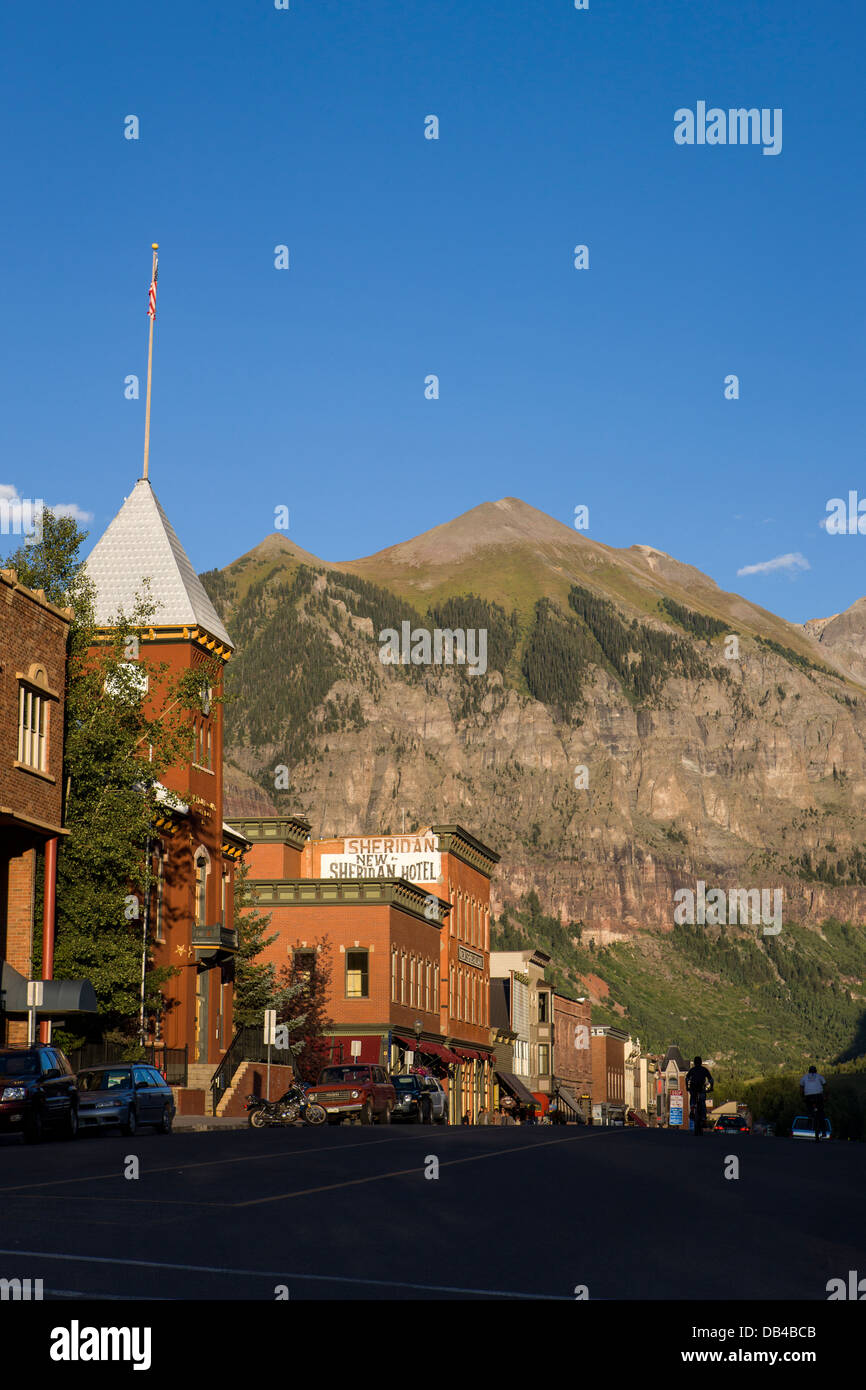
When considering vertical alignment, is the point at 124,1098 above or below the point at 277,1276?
below

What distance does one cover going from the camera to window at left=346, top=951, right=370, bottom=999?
67750 millimetres

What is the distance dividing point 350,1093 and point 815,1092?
11915mm

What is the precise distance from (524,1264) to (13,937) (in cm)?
2859

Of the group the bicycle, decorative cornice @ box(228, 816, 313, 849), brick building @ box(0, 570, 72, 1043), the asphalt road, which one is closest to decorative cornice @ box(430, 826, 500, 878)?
decorative cornice @ box(228, 816, 313, 849)

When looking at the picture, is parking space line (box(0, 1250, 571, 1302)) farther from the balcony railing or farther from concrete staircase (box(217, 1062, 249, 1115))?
concrete staircase (box(217, 1062, 249, 1115))

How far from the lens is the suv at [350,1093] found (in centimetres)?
4125

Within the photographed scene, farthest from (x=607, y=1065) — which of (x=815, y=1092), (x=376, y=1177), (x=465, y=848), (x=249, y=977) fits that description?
(x=376, y=1177)

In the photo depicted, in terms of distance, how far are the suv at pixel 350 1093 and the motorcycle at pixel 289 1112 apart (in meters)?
0.20

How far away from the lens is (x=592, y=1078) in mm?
132500

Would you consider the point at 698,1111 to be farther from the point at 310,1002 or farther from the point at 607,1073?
the point at 607,1073

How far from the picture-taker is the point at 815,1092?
35.8 metres

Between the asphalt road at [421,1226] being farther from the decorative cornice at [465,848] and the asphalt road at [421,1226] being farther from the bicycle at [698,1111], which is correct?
the decorative cornice at [465,848]

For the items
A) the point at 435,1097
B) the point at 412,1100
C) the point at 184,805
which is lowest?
the point at 435,1097
